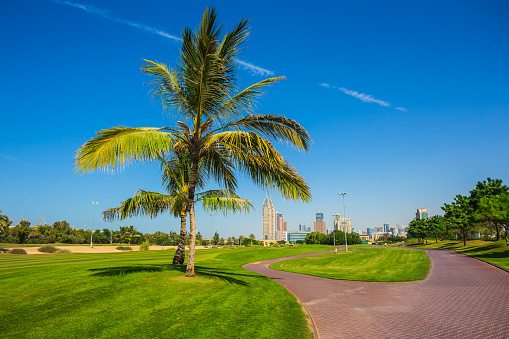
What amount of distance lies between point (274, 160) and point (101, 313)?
5862mm

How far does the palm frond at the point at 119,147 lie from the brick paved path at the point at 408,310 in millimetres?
6719

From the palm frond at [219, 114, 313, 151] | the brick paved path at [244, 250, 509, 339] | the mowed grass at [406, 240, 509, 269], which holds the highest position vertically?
the palm frond at [219, 114, 313, 151]

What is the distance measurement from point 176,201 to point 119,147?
6627 mm

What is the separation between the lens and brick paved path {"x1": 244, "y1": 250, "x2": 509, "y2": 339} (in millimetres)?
6578

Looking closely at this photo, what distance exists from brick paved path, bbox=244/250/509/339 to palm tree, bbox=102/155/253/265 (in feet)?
16.2

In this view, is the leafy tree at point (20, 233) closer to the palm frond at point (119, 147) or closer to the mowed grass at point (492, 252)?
the palm frond at point (119, 147)

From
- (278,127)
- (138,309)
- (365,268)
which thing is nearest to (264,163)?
(278,127)

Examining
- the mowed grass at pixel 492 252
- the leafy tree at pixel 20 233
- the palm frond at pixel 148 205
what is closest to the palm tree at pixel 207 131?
the palm frond at pixel 148 205

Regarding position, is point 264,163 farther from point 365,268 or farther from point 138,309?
point 365,268

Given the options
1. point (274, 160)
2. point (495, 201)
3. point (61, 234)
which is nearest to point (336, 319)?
point (274, 160)

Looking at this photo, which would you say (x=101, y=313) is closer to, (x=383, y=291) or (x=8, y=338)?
(x=8, y=338)

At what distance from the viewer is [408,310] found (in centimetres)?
859

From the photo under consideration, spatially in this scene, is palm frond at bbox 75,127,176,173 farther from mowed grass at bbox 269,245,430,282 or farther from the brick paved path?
mowed grass at bbox 269,245,430,282

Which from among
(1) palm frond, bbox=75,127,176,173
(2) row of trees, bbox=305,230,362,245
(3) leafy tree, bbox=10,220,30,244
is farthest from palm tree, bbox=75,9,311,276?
(2) row of trees, bbox=305,230,362,245
